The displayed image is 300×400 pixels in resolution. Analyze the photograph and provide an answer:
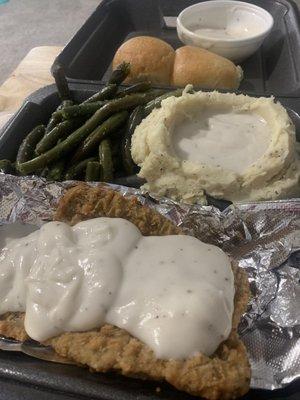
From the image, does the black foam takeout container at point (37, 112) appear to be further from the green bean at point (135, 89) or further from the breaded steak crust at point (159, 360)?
the breaded steak crust at point (159, 360)

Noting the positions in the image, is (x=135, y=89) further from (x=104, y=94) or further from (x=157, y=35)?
(x=157, y=35)

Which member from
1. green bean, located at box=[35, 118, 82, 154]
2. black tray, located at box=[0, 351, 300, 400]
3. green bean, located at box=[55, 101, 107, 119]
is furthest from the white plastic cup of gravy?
black tray, located at box=[0, 351, 300, 400]

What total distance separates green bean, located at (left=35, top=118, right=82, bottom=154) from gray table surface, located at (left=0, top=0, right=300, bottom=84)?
2131mm

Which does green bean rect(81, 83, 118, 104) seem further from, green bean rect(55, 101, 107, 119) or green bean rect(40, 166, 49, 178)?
green bean rect(40, 166, 49, 178)

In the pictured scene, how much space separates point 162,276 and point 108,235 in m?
0.25

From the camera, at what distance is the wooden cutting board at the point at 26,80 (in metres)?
2.95

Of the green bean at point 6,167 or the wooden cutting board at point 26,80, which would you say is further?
the wooden cutting board at point 26,80

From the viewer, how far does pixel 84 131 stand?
2.19 metres

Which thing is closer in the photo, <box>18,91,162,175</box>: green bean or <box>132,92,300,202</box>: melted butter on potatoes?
<box>132,92,300,202</box>: melted butter on potatoes

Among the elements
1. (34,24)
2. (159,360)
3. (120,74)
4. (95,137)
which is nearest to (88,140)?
(95,137)

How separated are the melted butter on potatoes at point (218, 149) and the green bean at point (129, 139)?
59mm

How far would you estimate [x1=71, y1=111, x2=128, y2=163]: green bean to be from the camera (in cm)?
218

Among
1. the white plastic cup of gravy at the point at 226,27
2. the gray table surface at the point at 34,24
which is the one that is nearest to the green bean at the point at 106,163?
the white plastic cup of gravy at the point at 226,27

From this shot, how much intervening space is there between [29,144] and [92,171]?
356 millimetres
